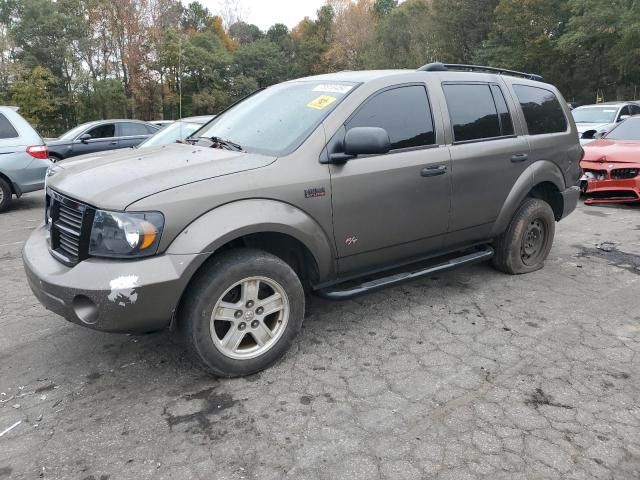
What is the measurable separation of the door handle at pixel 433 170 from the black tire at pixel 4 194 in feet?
24.2

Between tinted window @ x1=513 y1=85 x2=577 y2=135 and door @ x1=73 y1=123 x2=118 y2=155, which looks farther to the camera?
door @ x1=73 y1=123 x2=118 y2=155

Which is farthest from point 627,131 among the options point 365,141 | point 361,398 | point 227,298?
point 227,298

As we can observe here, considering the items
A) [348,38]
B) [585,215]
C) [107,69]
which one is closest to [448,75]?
[585,215]

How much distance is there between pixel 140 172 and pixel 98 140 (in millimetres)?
9860

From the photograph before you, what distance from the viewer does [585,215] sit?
7488 mm

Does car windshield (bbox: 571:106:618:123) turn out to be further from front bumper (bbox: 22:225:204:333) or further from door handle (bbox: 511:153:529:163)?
front bumper (bbox: 22:225:204:333)

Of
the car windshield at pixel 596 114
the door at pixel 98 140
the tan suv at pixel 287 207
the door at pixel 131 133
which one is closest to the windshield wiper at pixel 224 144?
the tan suv at pixel 287 207

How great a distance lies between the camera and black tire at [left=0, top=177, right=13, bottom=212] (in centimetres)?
817

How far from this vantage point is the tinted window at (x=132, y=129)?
12.1 m

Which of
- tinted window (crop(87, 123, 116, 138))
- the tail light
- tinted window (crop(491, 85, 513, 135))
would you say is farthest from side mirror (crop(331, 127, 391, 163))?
tinted window (crop(87, 123, 116, 138))

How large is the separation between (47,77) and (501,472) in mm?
39085

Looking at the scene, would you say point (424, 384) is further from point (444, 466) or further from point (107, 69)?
point (107, 69)

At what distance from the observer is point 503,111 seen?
4.36m

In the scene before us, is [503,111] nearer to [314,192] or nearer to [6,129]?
[314,192]
